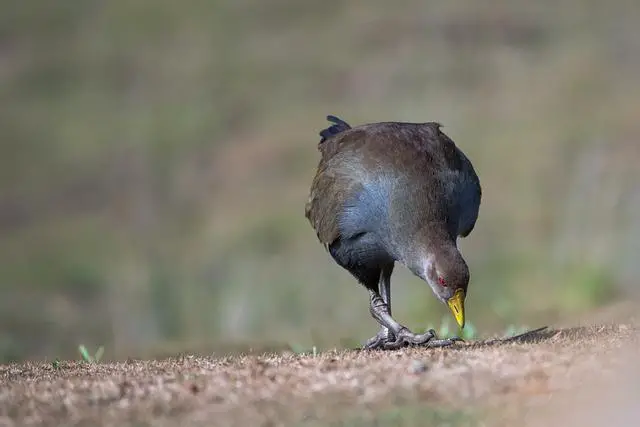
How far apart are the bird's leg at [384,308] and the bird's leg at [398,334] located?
0.02 metres

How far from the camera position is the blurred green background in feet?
44.5

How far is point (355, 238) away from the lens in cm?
781

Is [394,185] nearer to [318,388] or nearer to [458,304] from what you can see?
[458,304]

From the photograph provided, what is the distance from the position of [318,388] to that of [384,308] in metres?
2.44

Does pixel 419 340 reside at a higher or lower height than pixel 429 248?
lower

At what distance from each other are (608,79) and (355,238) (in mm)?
11261

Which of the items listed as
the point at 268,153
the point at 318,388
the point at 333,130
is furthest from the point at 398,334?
the point at 268,153

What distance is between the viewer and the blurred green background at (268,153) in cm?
1358

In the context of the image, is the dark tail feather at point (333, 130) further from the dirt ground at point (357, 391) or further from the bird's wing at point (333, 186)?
the dirt ground at point (357, 391)

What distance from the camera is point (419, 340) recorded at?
7766mm

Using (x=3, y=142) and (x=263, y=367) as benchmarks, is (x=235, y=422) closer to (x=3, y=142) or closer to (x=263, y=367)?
(x=263, y=367)

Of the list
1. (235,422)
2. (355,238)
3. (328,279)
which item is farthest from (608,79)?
(235,422)

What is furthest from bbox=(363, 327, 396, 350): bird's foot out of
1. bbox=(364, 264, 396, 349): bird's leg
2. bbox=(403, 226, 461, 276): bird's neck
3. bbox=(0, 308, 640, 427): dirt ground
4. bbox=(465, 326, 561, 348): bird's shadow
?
bbox=(0, 308, 640, 427): dirt ground

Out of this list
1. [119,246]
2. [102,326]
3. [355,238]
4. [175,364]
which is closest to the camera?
[175,364]
